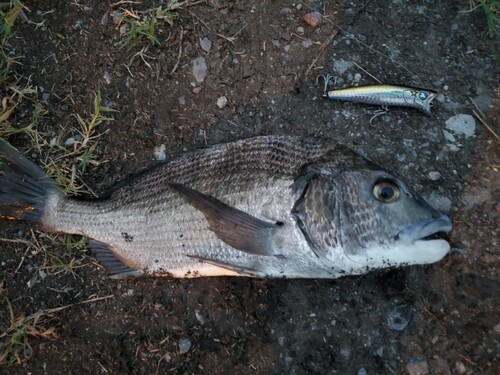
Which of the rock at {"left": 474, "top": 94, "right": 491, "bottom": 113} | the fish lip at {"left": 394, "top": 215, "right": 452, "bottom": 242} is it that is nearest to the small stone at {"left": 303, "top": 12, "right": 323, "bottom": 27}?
the rock at {"left": 474, "top": 94, "right": 491, "bottom": 113}

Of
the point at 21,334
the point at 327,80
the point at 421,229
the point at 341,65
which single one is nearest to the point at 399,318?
the point at 421,229

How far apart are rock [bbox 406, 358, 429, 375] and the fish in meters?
0.91

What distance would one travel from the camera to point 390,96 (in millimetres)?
3607

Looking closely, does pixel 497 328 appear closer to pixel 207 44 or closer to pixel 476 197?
pixel 476 197

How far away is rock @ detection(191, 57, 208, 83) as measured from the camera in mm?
3990

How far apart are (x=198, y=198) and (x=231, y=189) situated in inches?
11.6

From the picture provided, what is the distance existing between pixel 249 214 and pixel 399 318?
1400 millimetres

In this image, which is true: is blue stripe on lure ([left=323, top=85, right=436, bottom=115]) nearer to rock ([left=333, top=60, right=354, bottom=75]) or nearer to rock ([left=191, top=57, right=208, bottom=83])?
rock ([left=333, top=60, right=354, bottom=75])

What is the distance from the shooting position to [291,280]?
3.62 meters

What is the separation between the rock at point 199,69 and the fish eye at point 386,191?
1.85 m

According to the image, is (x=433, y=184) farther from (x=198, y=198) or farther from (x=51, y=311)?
(x=51, y=311)

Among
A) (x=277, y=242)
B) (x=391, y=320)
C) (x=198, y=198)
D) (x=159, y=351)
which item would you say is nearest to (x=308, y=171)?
(x=277, y=242)

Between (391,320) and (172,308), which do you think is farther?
(172,308)

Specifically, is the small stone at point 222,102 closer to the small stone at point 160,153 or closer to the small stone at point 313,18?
the small stone at point 160,153
